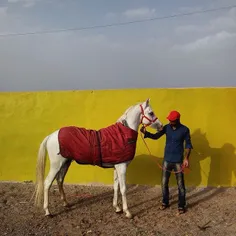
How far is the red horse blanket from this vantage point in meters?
5.64

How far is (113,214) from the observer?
19.1 feet

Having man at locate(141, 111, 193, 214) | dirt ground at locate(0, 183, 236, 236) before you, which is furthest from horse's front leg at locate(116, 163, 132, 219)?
man at locate(141, 111, 193, 214)

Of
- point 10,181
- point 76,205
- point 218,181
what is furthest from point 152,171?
point 10,181

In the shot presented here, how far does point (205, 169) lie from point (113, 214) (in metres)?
2.26

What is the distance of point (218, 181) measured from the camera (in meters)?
7.20

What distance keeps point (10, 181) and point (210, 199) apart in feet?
13.0

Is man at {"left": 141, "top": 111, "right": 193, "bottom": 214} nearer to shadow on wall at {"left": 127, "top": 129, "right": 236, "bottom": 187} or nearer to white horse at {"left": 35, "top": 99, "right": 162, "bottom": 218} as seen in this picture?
white horse at {"left": 35, "top": 99, "right": 162, "bottom": 218}

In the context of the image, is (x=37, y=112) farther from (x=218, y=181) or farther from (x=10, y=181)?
(x=218, y=181)

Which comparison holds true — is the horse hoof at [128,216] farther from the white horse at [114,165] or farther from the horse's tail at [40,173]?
the horse's tail at [40,173]

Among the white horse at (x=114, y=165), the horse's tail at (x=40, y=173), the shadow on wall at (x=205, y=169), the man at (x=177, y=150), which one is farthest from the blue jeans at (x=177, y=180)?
the horse's tail at (x=40, y=173)

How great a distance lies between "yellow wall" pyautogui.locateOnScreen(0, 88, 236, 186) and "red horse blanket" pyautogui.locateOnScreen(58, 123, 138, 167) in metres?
1.63

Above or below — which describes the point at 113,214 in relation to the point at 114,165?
below

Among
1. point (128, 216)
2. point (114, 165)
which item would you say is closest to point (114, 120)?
point (114, 165)

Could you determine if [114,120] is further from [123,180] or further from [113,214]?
[113,214]
